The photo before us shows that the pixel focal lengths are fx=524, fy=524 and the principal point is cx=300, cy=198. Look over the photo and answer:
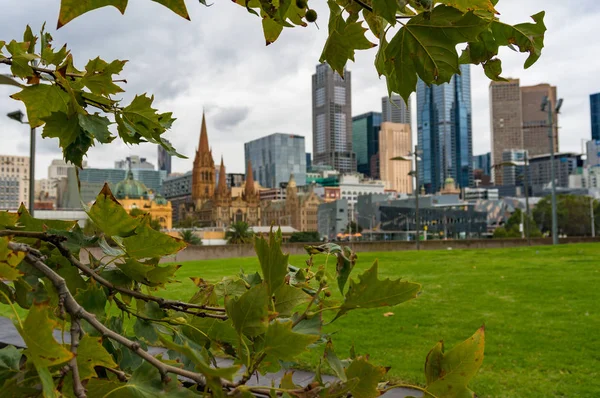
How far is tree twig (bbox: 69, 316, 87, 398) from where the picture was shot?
686 millimetres

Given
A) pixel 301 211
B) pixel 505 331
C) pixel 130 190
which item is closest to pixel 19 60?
pixel 505 331

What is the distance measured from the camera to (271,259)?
0.76 meters

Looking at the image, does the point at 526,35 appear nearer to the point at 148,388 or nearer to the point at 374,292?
the point at 374,292

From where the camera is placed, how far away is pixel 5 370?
31.7 inches

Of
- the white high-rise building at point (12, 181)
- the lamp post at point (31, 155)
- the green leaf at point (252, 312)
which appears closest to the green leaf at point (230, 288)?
the green leaf at point (252, 312)

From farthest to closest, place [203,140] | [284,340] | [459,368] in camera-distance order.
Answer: [203,140] < [459,368] < [284,340]

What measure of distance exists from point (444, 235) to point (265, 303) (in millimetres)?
97669

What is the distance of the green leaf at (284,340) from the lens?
68 centimetres

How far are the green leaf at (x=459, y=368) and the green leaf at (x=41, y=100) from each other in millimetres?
986

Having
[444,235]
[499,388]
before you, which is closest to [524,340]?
[499,388]

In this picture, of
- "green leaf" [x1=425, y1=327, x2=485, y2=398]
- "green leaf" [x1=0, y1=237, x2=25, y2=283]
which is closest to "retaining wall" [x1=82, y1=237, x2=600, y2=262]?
"green leaf" [x1=425, y1=327, x2=485, y2=398]

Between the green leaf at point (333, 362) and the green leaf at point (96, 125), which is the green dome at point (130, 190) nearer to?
the green leaf at point (96, 125)

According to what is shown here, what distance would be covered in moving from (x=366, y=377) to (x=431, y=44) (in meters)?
0.54

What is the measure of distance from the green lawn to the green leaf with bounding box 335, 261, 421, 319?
8.81 feet
